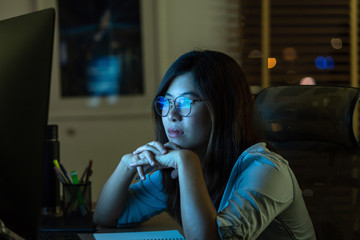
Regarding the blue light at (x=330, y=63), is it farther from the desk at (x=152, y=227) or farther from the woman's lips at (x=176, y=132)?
the woman's lips at (x=176, y=132)

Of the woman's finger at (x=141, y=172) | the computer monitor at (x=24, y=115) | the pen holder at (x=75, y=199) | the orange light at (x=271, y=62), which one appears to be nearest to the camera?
the computer monitor at (x=24, y=115)

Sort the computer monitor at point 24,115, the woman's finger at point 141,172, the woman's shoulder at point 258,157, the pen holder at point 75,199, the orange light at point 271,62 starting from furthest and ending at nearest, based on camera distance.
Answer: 1. the orange light at point 271,62
2. the pen holder at point 75,199
3. the woman's finger at point 141,172
4. the woman's shoulder at point 258,157
5. the computer monitor at point 24,115

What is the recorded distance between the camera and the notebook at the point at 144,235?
110 cm

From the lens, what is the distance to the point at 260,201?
1.00 meters

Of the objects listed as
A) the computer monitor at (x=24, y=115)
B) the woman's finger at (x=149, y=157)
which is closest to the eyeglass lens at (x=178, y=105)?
the woman's finger at (x=149, y=157)

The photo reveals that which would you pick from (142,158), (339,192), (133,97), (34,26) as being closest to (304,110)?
(339,192)

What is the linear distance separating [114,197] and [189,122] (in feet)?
1.04

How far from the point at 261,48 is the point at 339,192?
211 cm

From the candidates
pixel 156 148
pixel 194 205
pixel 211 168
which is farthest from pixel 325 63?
pixel 194 205

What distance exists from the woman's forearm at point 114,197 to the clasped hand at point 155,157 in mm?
55

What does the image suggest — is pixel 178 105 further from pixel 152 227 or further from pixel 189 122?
pixel 152 227

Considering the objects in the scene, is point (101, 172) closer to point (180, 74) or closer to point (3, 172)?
point (180, 74)

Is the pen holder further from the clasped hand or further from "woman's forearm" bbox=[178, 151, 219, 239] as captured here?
"woman's forearm" bbox=[178, 151, 219, 239]

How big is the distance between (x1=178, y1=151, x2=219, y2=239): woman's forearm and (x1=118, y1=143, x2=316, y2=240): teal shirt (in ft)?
0.07
